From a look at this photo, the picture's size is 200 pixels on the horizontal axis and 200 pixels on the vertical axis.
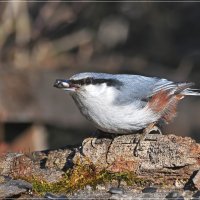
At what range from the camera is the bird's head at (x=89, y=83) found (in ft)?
17.0

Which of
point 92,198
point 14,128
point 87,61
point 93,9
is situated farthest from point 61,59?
point 92,198

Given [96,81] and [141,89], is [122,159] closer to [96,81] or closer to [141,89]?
[96,81]

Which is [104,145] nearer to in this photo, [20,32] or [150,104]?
[150,104]

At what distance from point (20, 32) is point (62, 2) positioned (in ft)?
2.77

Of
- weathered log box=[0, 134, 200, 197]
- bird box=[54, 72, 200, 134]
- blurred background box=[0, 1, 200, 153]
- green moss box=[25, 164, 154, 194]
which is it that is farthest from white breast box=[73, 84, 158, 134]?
blurred background box=[0, 1, 200, 153]

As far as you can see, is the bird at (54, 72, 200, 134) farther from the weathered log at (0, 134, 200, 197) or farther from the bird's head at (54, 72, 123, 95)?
the weathered log at (0, 134, 200, 197)

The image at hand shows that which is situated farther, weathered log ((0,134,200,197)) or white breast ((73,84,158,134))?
white breast ((73,84,158,134))

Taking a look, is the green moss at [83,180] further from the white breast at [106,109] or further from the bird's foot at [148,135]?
the white breast at [106,109]

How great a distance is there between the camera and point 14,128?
11250 mm

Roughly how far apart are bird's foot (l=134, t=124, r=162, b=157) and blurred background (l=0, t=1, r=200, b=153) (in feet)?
14.6

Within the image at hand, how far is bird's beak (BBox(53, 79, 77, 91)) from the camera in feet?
16.8

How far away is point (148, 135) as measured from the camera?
5.34 metres

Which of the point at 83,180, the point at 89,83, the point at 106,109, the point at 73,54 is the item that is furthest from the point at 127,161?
the point at 73,54

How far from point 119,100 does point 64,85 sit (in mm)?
447
